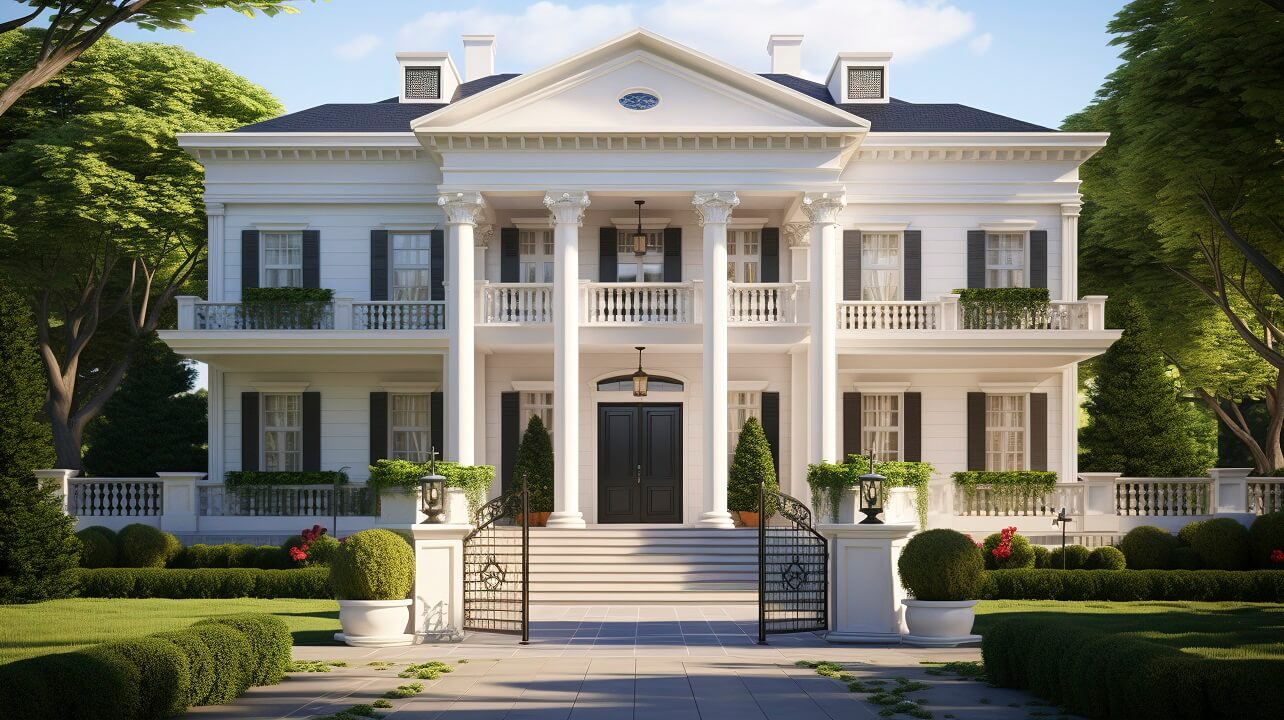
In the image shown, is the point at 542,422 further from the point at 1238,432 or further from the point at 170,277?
the point at 1238,432

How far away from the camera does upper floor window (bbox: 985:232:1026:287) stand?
1190 inches

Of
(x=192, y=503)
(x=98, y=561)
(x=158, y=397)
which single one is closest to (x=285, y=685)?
(x=98, y=561)

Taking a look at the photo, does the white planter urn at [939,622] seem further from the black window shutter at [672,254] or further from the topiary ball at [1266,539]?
the black window shutter at [672,254]

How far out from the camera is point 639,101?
27.9 m

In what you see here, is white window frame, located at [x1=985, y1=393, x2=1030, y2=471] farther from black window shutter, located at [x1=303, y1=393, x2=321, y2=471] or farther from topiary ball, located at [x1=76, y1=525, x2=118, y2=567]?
topiary ball, located at [x1=76, y1=525, x2=118, y2=567]

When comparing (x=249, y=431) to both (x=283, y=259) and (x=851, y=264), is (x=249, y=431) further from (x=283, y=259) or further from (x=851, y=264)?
(x=851, y=264)

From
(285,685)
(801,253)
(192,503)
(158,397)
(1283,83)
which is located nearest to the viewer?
(285,685)

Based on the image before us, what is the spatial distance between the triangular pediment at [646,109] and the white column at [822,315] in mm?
1674

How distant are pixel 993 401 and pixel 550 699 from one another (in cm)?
2058

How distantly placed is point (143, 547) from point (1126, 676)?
20.2 meters

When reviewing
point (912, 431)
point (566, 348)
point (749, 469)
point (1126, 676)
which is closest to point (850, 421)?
point (912, 431)

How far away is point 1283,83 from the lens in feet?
66.9

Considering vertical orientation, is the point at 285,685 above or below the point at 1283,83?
below

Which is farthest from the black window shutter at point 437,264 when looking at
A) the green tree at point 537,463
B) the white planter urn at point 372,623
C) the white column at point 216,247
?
the white planter urn at point 372,623
